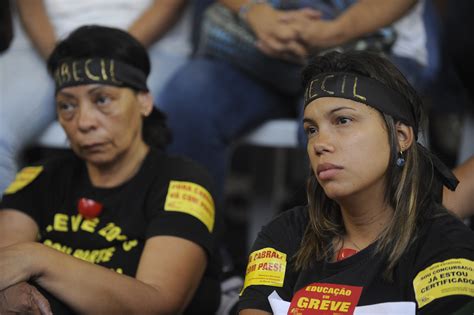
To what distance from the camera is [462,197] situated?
2375mm

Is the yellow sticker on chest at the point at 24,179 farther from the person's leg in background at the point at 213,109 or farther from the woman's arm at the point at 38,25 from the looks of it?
the woman's arm at the point at 38,25

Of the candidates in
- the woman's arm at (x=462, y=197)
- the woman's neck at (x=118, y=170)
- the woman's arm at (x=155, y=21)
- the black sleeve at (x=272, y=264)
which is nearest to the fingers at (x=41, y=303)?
the black sleeve at (x=272, y=264)

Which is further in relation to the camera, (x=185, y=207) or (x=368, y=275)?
(x=185, y=207)

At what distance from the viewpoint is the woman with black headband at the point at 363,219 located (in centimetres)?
200

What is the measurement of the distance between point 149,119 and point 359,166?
1.04 meters

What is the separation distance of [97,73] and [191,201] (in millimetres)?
509

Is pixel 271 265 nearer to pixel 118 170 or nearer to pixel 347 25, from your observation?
pixel 118 170

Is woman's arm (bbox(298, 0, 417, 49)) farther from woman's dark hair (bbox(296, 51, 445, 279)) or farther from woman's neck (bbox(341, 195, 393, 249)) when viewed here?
woman's neck (bbox(341, 195, 393, 249))

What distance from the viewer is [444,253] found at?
6.47 ft

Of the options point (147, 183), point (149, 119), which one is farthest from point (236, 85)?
point (147, 183)

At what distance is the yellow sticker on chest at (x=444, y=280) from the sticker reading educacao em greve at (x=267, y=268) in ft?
1.17

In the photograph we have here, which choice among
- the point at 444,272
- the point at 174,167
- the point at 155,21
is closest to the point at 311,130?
the point at 444,272

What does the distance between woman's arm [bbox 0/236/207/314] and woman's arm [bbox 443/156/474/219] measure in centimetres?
75

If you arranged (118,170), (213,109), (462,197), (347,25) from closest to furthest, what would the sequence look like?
(462,197) → (118,170) → (347,25) → (213,109)
